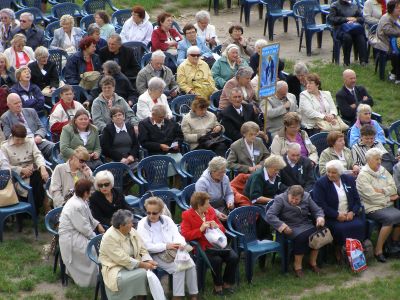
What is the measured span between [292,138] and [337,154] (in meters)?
0.67

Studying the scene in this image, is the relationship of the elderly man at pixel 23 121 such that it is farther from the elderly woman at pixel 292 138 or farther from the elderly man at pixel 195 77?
the elderly woman at pixel 292 138

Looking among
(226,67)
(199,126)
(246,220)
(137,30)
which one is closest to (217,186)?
(246,220)

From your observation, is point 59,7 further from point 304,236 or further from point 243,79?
point 304,236

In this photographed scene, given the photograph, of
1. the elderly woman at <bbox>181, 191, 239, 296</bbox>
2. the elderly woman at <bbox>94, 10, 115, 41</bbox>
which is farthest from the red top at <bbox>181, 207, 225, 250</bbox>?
the elderly woman at <bbox>94, 10, 115, 41</bbox>

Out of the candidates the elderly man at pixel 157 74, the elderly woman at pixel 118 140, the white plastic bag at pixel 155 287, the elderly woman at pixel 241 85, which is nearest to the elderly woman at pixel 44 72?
the elderly man at pixel 157 74

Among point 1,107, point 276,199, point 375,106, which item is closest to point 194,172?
point 276,199

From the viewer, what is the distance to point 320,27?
21938 millimetres

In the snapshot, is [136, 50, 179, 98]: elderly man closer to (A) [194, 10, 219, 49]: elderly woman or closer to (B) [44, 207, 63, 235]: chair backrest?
(A) [194, 10, 219, 49]: elderly woman

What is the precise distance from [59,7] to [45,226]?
7125 mm

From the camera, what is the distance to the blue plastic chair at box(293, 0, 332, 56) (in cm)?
2191

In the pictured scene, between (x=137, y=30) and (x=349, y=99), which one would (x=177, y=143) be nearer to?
(x=349, y=99)

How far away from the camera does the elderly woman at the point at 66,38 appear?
1930cm

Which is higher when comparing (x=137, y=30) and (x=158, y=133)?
(x=137, y=30)

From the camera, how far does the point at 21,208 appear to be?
1491 centimetres
